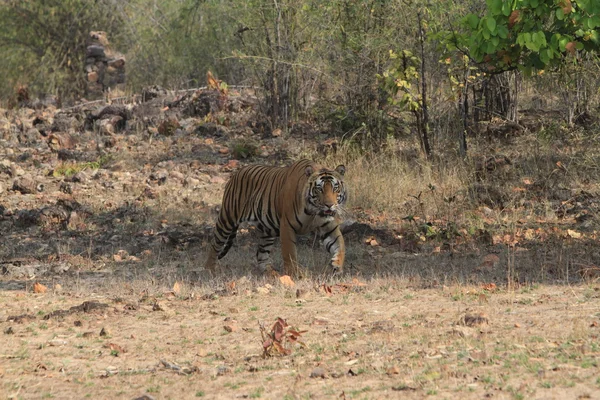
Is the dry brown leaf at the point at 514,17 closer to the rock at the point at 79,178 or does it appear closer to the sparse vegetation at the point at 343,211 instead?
the sparse vegetation at the point at 343,211

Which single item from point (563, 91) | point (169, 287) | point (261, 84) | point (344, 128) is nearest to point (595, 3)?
point (169, 287)

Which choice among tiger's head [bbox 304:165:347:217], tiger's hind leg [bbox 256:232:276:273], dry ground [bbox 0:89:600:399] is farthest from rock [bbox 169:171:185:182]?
tiger's head [bbox 304:165:347:217]

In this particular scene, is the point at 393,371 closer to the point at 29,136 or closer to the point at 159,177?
the point at 159,177

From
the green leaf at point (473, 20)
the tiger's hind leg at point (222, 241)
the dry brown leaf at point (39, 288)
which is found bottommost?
the dry brown leaf at point (39, 288)

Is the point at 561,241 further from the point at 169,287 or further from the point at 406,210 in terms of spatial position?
the point at 169,287

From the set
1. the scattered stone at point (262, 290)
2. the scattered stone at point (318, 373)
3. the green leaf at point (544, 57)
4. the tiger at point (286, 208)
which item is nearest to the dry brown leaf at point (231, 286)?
the scattered stone at point (262, 290)

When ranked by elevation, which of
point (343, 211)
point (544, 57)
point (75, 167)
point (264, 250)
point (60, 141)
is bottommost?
point (264, 250)

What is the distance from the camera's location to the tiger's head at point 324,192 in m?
9.23

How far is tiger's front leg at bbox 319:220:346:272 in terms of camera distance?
935 cm

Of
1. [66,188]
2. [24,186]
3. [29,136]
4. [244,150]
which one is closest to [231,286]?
[66,188]

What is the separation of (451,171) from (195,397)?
8.19 m

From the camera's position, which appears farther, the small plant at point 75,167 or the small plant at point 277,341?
the small plant at point 75,167

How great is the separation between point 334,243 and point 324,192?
0.55 m

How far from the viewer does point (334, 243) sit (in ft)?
30.9
